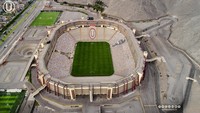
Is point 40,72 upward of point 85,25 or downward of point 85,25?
downward

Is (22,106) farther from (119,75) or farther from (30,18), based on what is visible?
(30,18)

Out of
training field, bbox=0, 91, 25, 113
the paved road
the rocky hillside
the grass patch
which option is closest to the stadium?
training field, bbox=0, 91, 25, 113

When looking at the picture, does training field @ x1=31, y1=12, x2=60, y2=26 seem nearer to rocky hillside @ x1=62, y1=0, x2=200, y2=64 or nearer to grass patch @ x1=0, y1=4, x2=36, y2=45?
grass patch @ x1=0, y1=4, x2=36, y2=45

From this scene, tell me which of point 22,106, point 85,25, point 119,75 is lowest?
point 22,106

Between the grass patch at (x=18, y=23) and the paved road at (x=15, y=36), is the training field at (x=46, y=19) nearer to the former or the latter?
the paved road at (x=15, y=36)

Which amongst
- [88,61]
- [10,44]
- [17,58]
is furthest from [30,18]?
[88,61]

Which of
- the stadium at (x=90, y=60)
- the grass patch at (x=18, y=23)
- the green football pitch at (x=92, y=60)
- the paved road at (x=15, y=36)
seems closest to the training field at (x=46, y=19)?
the paved road at (x=15, y=36)

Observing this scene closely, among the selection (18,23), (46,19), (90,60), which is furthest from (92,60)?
(18,23)
